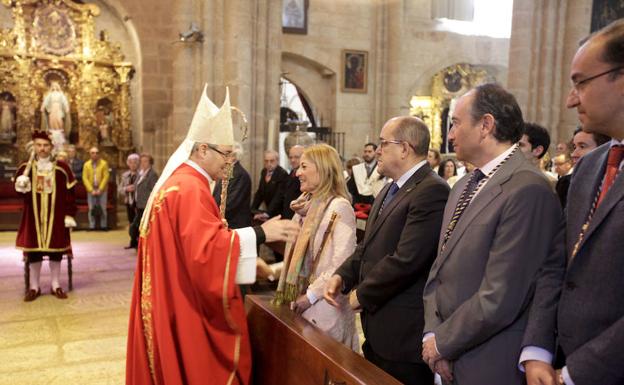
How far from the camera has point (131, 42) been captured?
1371 centimetres

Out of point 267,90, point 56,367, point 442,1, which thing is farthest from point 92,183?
point 442,1

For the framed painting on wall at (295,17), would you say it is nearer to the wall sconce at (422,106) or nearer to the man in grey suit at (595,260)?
the wall sconce at (422,106)

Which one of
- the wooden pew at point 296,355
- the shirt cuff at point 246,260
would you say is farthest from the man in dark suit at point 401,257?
the shirt cuff at point 246,260

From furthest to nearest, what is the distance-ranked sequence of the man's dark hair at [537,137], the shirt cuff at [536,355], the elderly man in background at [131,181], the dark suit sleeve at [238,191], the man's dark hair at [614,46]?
the elderly man in background at [131,181] → the dark suit sleeve at [238,191] → the man's dark hair at [537,137] → the shirt cuff at [536,355] → the man's dark hair at [614,46]

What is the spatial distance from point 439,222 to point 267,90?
6429 millimetres

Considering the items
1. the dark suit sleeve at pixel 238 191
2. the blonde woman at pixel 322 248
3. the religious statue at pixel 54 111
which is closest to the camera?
the blonde woman at pixel 322 248

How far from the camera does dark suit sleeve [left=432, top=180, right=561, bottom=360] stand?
1.73 m

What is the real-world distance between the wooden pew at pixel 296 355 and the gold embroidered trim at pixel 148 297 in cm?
50

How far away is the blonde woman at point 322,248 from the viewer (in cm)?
284

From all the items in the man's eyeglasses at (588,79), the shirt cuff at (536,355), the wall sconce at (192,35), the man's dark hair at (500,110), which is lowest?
the shirt cuff at (536,355)

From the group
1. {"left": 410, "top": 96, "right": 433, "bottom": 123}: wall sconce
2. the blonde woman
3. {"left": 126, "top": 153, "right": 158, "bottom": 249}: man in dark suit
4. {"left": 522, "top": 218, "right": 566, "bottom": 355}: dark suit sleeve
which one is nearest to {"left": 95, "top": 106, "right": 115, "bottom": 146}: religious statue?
{"left": 126, "top": 153, "right": 158, "bottom": 249}: man in dark suit

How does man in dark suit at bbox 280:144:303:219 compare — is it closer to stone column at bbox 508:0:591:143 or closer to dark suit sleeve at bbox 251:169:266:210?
dark suit sleeve at bbox 251:169:266:210

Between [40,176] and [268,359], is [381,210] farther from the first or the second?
[40,176]

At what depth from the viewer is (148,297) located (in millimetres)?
2398
